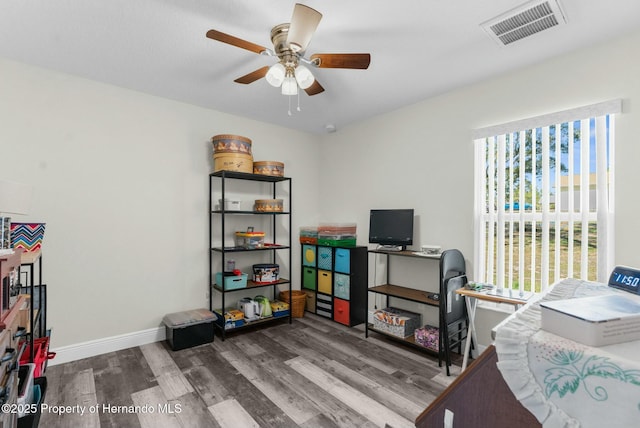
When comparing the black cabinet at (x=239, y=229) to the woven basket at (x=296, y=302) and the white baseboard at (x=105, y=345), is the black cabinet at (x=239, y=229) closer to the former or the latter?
the woven basket at (x=296, y=302)

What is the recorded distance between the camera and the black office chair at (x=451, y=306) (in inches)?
101

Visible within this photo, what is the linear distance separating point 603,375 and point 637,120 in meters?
2.41

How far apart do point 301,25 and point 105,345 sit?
3107 mm

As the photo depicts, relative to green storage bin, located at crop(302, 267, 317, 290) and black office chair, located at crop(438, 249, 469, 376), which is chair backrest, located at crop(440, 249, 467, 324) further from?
green storage bin, located at crop(302, 267, 317, 290)

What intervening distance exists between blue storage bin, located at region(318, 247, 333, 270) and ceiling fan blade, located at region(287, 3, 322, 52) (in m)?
2.52

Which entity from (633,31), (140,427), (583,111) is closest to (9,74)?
(140,427)

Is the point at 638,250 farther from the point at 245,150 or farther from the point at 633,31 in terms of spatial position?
the point at 245,150

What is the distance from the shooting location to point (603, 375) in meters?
0.55

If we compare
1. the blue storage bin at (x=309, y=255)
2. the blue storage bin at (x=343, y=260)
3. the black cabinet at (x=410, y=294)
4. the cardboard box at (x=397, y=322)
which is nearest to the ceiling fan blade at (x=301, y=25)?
the black cabinet at (x=410, y=294)

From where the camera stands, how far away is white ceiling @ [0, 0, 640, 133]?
1858 mm

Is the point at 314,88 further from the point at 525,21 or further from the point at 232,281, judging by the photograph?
the point at 232,281

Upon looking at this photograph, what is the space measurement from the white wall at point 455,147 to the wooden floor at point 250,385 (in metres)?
0.99

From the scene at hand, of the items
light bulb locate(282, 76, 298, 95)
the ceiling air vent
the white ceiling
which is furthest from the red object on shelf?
the ceiling air vent

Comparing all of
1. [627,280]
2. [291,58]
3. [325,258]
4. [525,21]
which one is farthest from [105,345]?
[525,21]
